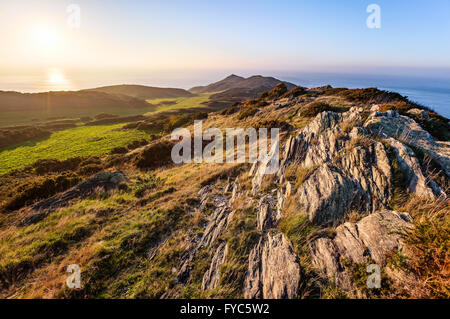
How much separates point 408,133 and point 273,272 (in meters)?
10.5

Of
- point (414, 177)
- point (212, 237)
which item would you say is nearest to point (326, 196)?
point (414, 177)

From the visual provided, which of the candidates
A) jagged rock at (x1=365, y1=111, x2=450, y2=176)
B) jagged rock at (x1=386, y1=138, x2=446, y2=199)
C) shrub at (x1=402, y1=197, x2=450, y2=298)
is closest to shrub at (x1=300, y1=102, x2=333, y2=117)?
jagged rock at (x1=365, y1=111, x2=450, y2=176)

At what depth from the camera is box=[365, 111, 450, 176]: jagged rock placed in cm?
691

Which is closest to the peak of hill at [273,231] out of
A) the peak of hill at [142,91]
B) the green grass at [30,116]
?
the green grass at [30,116]

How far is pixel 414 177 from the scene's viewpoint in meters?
5.64

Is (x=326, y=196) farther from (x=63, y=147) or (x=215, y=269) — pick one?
(x=63, y=147)

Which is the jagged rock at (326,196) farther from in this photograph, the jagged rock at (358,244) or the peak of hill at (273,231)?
the jagged rock at (358,244)

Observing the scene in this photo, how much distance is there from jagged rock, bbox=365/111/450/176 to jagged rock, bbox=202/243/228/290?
8.46 meters

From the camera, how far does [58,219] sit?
8320 mm

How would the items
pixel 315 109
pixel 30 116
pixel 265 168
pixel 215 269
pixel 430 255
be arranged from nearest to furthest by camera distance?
pixel 430 255 → pixel 215 269 → pixel 265 168 → pixel 315 109 → pixel 30 116

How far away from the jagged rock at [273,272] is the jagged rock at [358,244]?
26.7 inches

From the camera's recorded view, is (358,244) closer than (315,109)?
Yes

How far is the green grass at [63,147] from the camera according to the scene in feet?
75.8
